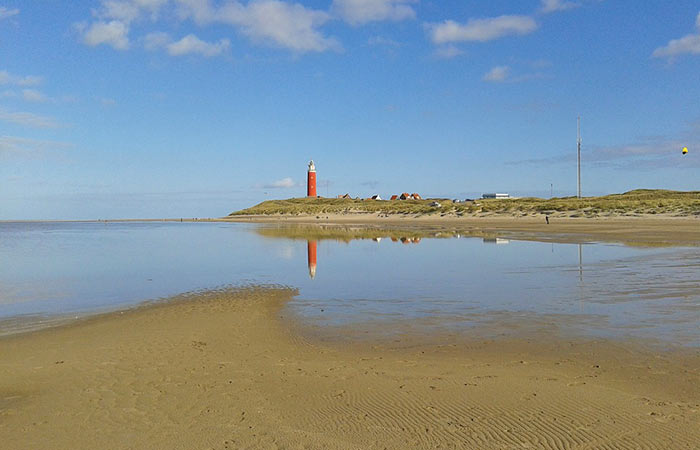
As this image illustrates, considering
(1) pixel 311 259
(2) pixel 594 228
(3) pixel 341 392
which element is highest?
(2) pixel 594 228

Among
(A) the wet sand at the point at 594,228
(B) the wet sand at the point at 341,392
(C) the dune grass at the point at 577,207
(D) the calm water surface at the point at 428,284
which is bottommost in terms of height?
(B) the wet sand at the point at 341,392

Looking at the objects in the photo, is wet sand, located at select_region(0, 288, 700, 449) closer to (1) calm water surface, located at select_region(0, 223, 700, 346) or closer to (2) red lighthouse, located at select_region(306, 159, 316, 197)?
(1) calm water surface, located at select_region(0, 223, 700, 346)

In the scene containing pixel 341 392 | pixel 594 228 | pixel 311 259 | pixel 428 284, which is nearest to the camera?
pixel 341 392

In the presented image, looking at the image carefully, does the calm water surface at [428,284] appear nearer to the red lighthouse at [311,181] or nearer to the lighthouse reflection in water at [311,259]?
the lighthouse reflection in water at [311,259]

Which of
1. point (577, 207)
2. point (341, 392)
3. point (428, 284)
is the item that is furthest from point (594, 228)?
point (341, 392)

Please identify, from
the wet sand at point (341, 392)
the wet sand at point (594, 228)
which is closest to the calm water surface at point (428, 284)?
the wet sand at point (341, 392)

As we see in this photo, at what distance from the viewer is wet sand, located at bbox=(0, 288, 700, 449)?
4855 mm

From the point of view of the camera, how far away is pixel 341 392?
19.8ft

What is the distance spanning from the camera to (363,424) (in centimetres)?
516

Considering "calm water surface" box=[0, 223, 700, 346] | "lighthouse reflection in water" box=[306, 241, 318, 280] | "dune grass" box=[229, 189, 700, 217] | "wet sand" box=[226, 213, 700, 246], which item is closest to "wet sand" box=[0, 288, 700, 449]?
"calm water surface" box=[0, 223, 700, 346]

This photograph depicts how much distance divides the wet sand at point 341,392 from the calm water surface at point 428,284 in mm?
1703

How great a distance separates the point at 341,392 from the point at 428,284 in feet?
29.2

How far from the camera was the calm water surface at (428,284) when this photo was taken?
9.96 meters

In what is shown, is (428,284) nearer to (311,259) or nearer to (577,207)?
(311,259)
